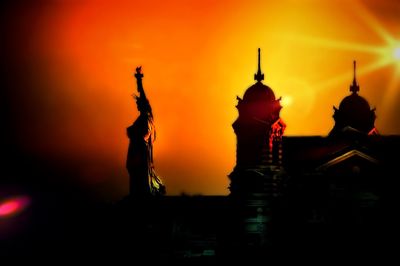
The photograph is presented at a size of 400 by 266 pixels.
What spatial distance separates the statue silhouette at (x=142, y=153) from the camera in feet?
136

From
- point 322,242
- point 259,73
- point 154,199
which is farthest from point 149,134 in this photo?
point 322,242

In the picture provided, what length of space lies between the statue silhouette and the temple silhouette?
35 centimetres

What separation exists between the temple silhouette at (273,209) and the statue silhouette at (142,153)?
35 centimetres

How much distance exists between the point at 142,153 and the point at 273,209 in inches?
300

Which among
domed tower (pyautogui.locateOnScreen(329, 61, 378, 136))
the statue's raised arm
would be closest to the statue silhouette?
the statue's raised arm

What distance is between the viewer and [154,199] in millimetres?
41438

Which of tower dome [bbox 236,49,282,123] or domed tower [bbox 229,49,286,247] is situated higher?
tower dome [bbox 236,49,282,123]

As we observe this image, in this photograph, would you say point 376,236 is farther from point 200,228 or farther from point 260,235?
point 200,228

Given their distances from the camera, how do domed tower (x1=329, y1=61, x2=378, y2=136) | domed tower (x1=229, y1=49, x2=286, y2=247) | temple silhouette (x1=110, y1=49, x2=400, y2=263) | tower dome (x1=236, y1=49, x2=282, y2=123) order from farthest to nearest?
domed tower (x1=329, y1=61, x2=378, y2=136), tower dome (x1=236, y1=49, x2=282, y2=123), domed tower (x1=229, y1=49, x2=286, y2=247), temple silhouette (x1=110, y1=49, x2=400, y2=263)

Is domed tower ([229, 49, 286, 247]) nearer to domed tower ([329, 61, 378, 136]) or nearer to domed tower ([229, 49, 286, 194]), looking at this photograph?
A: domed tower ([229, 49, 286, 194])

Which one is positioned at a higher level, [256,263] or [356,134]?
[356,134]

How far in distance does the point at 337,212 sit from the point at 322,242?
1.82m

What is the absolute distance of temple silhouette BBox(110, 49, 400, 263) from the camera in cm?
4141

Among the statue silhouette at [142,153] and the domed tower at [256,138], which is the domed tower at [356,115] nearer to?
the domed tower at [256,138]
